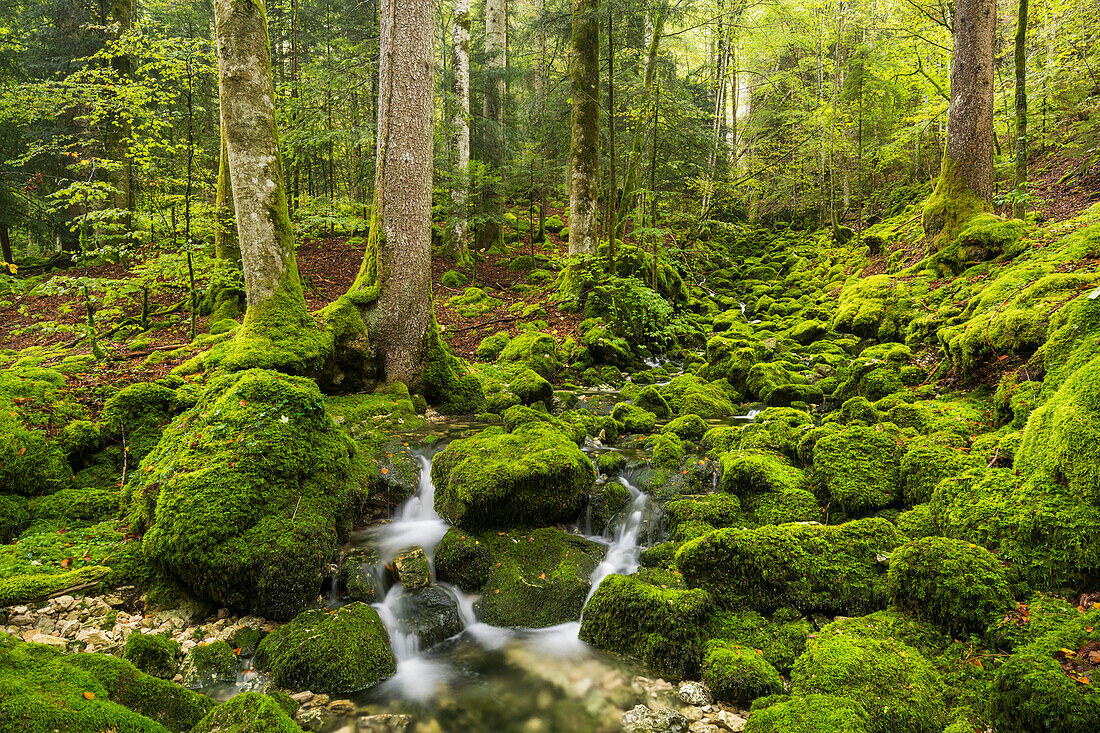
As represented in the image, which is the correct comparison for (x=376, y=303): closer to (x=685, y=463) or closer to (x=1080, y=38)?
(x=685, y=463)

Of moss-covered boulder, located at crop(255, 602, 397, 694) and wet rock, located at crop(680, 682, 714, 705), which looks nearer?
wet rock, located at crop(680, 682, 714, 705)

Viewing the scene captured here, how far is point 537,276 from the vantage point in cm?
1642

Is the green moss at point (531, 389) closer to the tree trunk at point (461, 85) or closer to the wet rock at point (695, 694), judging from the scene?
the wet rock at point (695, 694)

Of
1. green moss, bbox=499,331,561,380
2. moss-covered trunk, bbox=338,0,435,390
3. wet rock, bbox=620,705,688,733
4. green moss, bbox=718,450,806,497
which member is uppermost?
moss-covered trunk, bbox=338,0,435,390

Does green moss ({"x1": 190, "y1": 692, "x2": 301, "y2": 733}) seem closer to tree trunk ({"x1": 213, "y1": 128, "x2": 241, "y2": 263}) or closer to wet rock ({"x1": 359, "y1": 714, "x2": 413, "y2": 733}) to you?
wet rock ({"x1": 359, "y1": 714, "x2": 413, "y2": 733})

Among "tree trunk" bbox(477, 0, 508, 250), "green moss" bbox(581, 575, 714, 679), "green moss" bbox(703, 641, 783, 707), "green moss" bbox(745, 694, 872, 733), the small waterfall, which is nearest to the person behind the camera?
"green moss" bbox(745, 694, 872, 733)

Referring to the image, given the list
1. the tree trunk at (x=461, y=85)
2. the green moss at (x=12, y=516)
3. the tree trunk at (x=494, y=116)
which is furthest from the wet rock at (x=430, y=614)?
the tree trunk at (x=494, y=116)

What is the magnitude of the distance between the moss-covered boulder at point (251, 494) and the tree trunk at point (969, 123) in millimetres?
10995

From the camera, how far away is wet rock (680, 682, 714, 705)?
133 inches

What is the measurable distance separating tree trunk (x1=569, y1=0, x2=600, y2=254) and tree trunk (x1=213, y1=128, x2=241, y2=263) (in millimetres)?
7299

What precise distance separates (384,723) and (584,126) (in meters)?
12.3

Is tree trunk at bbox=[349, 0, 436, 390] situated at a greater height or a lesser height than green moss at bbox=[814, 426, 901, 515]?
greater

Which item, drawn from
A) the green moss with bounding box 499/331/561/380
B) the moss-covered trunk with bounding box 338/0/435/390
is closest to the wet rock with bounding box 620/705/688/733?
the moss-covered trunk with bounding box 338/0/435/390

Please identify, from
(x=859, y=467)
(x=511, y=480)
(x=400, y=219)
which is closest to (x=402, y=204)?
(x=400, y=219)
